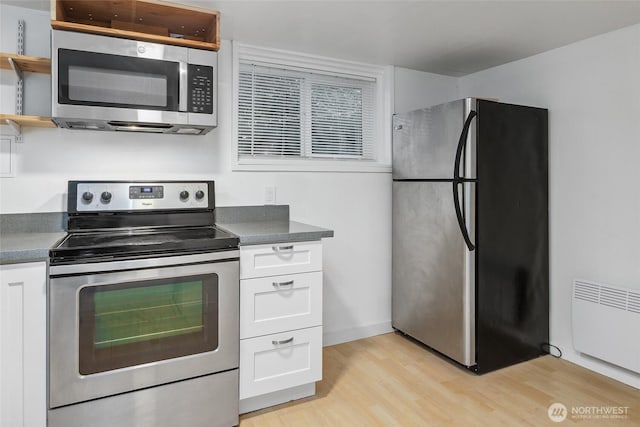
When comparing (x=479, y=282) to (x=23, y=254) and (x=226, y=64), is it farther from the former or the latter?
(x=23, y=254)

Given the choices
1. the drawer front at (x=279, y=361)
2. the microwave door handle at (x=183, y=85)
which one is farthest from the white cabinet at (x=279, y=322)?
the microwave door handle at (x=183, y=85)

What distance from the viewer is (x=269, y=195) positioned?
8.99 feet

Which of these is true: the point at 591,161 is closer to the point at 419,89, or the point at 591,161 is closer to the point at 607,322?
the point at 607,322

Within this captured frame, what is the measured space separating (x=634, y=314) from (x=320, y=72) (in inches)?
99.0

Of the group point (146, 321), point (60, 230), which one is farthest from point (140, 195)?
point (146, 321)

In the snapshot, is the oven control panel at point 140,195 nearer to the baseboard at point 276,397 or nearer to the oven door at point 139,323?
the oven door at point 139,323

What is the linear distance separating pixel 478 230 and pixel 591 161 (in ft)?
2.89

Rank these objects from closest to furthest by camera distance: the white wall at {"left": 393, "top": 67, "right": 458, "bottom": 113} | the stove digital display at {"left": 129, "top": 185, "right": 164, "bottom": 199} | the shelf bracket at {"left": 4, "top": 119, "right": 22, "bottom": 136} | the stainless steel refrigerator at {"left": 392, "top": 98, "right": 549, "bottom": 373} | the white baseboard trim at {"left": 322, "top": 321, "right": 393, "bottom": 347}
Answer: the shelf bracket at {"left": 4, "top": 119, "right": 22, "bottom": 136}, the stove digital display at {"left": 129, "top": 185, "right": 164, "bottom": 199}, the stainless steel refrigerator at {"left": 392, "top": 98, "right": 549, "bottom": 373}, the white baseboard trim at {"left": 322, "top": 321, "right": 393, "bottom": 347}, the white wall at {"left": 393, "top": 67, "right": 458, "bottom": 113}

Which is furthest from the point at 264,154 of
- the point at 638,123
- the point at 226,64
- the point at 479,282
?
the point at 638,123

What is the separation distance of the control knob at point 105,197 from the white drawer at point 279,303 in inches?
35.0

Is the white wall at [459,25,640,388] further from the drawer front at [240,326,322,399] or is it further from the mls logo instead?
the drawer front at [240,326,322,399]

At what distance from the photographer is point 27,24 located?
211cm

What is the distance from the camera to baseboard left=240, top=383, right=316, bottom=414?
2.11m

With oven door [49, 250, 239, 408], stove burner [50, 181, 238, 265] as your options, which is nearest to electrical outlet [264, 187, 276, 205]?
stove burner [50, 181, 238, 265]
